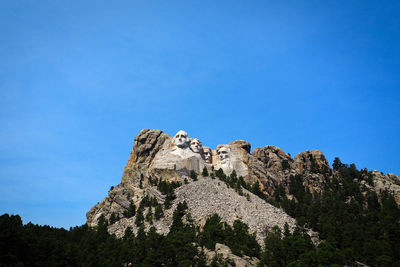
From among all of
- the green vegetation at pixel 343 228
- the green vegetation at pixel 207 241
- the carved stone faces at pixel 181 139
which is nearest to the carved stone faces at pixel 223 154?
the carved stone faces at pixel 181 139

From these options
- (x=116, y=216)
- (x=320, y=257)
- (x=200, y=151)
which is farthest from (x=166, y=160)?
(x=320, y=257)

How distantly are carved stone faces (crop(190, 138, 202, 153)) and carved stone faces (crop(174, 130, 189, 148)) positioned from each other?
205 centimetres

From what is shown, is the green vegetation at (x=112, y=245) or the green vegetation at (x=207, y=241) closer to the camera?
the green vegetation at (x=112, y=245)

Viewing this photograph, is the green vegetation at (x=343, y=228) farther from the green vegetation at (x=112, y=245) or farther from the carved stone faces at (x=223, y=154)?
the carved stone faces at (x=223, y=154)

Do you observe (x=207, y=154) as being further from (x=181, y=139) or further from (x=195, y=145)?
(x=181, y=139)

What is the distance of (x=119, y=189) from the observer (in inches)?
3777

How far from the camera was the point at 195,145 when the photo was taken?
109562 mm

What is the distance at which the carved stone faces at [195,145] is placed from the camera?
10906 cm

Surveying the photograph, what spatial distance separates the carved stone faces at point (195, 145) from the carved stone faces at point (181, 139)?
80.8 inches

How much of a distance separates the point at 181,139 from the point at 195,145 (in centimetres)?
450

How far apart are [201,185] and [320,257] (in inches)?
1472

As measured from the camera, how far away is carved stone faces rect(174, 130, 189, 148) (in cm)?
10675

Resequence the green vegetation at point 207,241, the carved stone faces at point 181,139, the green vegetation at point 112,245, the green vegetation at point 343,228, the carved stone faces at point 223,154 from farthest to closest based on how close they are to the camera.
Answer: the carved stone faces at point 223,154, the carved stone faces at point 181,139, the green vegetation at point 343,228, the green vegetation at point 207,241, the green vegetation at point 112,245

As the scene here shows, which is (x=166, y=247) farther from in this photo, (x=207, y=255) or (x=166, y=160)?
(x=166, y=160)
